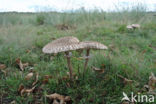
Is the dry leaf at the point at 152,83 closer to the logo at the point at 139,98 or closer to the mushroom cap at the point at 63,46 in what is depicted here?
the logo at the point at 139,98

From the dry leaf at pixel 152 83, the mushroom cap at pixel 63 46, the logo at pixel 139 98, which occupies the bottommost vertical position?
the logo at pixel 139 98

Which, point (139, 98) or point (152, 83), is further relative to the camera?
point (152, 83)

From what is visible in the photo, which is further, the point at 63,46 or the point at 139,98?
the point at 139,98

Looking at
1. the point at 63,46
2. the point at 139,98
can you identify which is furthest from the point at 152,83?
the point at 63,46

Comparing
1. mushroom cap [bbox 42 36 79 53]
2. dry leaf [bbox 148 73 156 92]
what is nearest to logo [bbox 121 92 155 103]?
dry leaf [bbox 148 73 156 92]

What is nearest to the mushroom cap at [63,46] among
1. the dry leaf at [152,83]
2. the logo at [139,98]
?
the logo at [139,98]

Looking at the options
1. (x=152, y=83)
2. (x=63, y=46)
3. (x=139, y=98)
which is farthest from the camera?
(x=152, y=83)

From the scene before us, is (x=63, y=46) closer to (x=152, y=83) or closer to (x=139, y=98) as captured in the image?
(x=139, y=98)

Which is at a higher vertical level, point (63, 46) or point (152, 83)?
point (63, 46)

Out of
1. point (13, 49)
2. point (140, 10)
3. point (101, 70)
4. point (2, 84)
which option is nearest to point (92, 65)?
point (101, 70)

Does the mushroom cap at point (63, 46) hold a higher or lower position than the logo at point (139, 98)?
higher

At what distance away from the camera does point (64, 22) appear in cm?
787

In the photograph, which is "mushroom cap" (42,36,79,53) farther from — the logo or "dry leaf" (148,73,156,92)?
"dry leaf" (148,73,156,92)

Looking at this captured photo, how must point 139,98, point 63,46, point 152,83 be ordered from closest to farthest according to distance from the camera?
point 63,46 < point 139,98 < point 152,83
